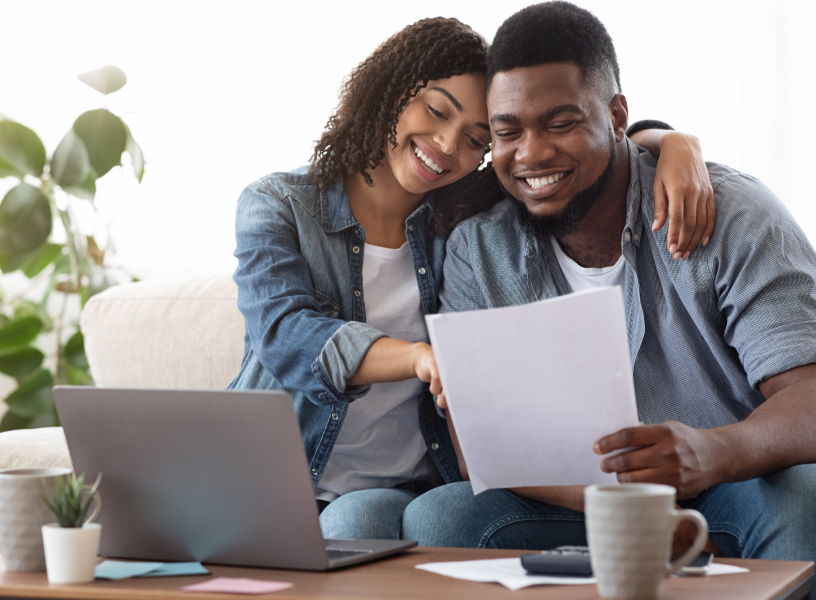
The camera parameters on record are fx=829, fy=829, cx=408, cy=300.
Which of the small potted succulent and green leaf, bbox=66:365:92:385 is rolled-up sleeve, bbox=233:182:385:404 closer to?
the small potted succulent

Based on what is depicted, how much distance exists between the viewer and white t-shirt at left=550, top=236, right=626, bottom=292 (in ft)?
4.91

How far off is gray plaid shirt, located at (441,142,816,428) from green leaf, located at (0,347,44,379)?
140cm

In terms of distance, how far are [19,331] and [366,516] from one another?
4.89ft

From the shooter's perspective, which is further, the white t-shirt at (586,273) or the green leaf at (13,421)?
the green leaf at (13,421)

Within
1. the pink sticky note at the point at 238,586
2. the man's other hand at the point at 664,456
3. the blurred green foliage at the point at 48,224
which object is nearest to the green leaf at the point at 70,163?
the blurred green foliage at the point at 48,224

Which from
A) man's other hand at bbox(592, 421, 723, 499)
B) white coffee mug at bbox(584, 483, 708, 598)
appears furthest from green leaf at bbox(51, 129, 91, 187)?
white coffee mug at bbox(584, 483, 708, 598)

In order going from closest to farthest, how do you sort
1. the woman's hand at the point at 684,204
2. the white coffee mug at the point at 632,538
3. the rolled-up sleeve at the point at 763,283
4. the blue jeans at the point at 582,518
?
1. the white coffee mug at the point at 632,538
2. the blue jeans at the point at 582,518
3. the rolled-up sleeve at the point at 763,283
4. the woman's hand at the point at 684,204

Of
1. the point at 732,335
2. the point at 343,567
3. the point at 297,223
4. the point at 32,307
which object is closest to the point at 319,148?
the point at 297,223

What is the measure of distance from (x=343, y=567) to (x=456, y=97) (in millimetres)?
935

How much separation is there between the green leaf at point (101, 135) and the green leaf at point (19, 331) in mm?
478

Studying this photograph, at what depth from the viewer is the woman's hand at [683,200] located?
134 centimetres

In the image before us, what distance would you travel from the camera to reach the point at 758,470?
3.53 ft

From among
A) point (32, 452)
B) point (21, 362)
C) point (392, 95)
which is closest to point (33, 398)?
point (21, 362)

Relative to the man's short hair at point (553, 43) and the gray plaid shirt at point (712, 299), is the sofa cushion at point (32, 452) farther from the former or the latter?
the man's short hair at point (553, 43)
